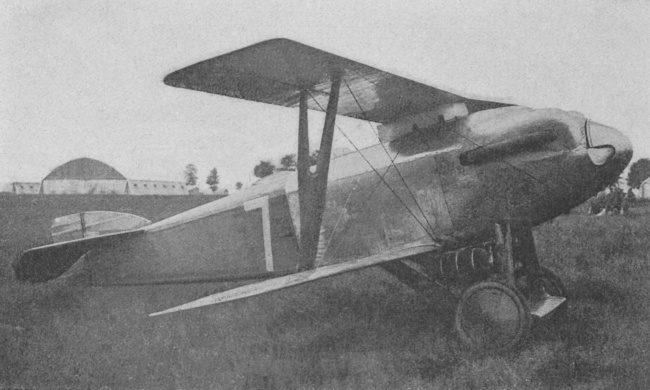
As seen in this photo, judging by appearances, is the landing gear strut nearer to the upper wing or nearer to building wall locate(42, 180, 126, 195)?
the upper wing

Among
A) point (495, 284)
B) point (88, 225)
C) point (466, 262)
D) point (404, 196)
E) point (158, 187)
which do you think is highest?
point (158, 187)

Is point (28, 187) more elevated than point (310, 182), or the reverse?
point (28, 187)

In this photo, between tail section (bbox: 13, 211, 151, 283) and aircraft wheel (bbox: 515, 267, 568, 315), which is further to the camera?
tail section (bbox: 13, 211, 151, 283)

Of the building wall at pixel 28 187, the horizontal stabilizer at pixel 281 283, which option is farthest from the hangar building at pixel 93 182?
the horizontal stabilizer at pixel 281 283

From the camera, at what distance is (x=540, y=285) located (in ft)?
16.3

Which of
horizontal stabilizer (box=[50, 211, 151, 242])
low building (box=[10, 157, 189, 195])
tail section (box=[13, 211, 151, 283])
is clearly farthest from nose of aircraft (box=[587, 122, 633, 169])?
low building (box=[10, 157, 189, 195])

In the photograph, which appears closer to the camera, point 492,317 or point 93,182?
point 492,317

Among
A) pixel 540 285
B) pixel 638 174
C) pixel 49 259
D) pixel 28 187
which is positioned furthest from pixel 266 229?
pixel 638 174

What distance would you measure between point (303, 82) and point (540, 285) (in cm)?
309

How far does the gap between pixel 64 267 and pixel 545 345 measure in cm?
482

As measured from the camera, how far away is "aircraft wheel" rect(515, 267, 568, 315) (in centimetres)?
491

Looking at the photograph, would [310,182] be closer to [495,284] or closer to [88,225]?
[495,284]

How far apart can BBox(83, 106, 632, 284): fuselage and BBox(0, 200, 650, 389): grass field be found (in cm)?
75

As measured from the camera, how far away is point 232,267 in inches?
211
